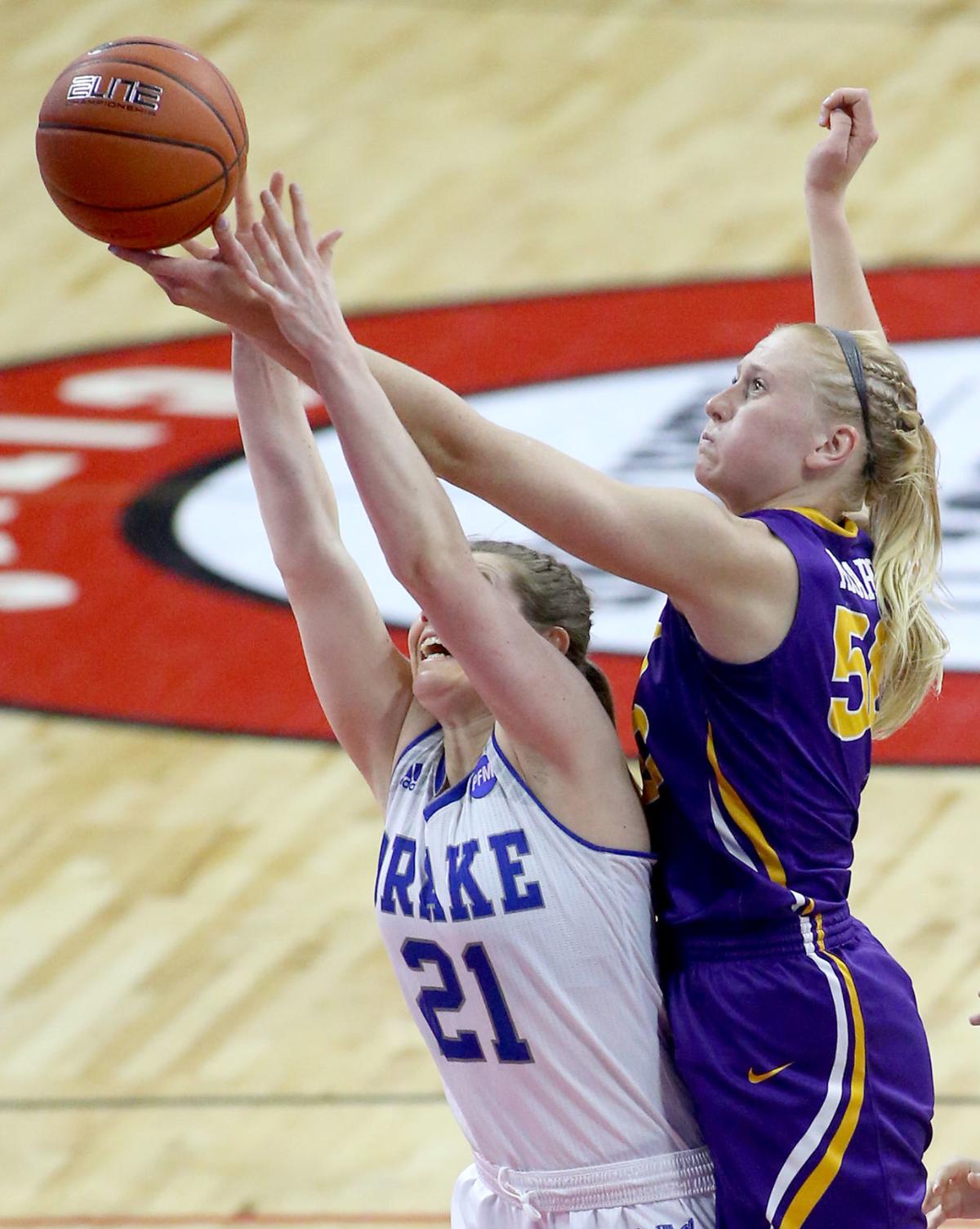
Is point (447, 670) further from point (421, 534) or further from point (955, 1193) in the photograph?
point (955, 1193)

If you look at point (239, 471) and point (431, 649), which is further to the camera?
point (239, 471)

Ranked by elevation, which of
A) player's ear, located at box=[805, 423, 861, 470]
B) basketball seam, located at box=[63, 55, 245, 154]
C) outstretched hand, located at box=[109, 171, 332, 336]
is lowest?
player's ear, located at box=[805, 423, 861, 470]

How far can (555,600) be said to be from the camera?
10.2 ft

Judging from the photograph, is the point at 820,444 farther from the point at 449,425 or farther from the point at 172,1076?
the point at 172,1076

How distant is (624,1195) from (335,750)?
345cm

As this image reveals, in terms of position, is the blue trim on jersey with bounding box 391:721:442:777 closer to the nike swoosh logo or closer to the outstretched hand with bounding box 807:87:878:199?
the nike swoosh logo

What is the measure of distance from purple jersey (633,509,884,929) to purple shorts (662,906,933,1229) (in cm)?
8

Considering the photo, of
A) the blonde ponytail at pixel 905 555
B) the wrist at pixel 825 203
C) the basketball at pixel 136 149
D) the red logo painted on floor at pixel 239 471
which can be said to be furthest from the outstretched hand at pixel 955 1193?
the red logo painted on floor at pixel 239 471

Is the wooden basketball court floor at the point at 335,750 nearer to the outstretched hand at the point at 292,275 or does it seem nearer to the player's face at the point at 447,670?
the player's face at the point at 447,670

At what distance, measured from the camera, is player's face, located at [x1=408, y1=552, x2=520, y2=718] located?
3.07m

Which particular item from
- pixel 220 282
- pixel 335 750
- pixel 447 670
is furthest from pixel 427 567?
pixel 335 750

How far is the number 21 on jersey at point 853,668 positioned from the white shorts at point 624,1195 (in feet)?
2.14

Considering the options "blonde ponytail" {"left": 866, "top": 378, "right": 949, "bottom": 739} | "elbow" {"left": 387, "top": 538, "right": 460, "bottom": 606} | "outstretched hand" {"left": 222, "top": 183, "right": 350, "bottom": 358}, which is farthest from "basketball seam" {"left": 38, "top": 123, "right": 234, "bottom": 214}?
"blonde ponytail" {"left": 866, "top": 378, "right": 949, "bottom": 739}

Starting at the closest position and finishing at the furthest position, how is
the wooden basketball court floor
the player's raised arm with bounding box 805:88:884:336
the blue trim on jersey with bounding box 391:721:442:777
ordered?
the blue trim on jersey with bounding box 391:721:442:777
the player's raised arm with bounding box 805:88:884:336
the wooden basketball court floor
